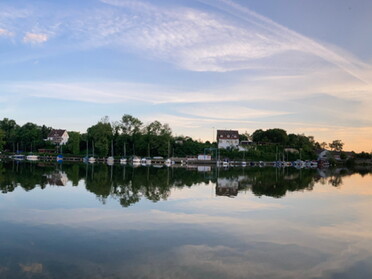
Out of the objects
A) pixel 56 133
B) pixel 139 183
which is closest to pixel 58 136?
pixel 56 133

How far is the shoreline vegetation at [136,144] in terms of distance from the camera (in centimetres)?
10969

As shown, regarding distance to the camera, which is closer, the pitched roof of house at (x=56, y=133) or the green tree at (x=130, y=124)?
the green tree at (x=130, y=124)

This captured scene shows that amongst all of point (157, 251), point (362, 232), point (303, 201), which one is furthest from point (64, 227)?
point (303, 201)

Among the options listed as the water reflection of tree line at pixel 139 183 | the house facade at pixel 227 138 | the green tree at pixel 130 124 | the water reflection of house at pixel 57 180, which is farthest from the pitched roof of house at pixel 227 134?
the water reflection of house at pixel 57 180

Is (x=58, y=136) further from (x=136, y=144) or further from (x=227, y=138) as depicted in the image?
(x=227, y=138)

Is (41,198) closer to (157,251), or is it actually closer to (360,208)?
(157,251)

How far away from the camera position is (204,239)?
43.2 feet

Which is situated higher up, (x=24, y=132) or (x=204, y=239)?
(x=24, y=132)

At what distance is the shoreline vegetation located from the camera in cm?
10969

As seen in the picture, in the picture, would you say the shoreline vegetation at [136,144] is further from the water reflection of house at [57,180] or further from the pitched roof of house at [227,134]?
the water reflection of house at [57,180]

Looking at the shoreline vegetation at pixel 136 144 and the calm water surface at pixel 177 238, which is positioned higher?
the shoreline vegetation at pixel 136 144

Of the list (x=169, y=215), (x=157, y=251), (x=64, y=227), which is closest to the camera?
(x=157, y=251)

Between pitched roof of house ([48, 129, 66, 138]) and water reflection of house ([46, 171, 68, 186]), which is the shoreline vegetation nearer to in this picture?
pitched roof of house ([48, 129, 66, 138])

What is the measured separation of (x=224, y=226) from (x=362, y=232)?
6175mm
